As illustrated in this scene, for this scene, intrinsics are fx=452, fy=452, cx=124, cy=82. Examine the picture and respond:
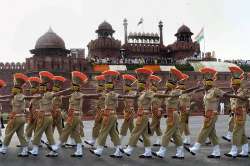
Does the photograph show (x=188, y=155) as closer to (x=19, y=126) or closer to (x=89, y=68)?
(x=19, y=126)

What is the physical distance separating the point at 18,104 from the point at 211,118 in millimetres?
4318

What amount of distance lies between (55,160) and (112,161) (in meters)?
1.24

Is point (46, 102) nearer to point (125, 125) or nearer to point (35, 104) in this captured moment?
point (35, 104)

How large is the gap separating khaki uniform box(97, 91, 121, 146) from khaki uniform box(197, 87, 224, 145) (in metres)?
1.83

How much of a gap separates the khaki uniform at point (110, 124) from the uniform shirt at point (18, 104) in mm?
1911

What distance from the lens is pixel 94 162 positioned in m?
9.41

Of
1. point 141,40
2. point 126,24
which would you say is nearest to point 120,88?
point 141,40

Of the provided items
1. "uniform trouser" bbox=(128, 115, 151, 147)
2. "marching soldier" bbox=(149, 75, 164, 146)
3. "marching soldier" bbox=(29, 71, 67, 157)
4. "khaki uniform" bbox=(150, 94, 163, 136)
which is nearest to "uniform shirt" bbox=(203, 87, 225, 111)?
"uniform trouser" bbox=(128, 115, 151, 147)

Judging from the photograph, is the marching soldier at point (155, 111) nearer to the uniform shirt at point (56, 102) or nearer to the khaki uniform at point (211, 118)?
the khaki uniform at point (211, 118)

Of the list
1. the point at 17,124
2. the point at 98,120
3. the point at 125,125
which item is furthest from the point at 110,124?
the point at 17,124

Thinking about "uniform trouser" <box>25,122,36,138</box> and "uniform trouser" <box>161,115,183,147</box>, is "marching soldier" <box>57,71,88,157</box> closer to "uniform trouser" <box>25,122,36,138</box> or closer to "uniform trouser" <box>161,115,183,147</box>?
"uniform trouser" <box>25,122,36,138</box>

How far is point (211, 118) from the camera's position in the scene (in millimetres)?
9477

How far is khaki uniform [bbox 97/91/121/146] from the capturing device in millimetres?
9852

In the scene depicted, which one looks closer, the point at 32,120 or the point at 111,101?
the point at 111,101
